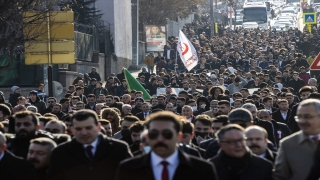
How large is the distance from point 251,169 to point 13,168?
200 cm

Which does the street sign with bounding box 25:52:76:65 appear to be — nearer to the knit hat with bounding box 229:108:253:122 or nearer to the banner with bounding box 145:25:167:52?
the knit hat with bounding box 229:108:253:122

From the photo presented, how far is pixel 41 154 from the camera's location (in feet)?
29.8

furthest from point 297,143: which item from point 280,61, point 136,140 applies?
point 280,61

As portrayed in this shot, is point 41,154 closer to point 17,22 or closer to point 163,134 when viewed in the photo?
point 163,134

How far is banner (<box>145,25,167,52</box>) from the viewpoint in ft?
151

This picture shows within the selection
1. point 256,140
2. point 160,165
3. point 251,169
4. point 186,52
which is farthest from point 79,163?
point 186,52

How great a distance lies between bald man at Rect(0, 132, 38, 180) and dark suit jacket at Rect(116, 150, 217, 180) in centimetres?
133

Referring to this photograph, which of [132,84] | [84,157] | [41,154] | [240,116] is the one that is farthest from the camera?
[132,84]

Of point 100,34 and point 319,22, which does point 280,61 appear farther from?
point 319,22

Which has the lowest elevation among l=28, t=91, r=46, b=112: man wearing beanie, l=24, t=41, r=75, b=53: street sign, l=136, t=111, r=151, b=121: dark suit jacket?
l=136, t=111, r=151, b=121: dark suit jacket

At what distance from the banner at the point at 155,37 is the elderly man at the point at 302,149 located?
37443 millimetres

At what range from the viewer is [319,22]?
80.6m

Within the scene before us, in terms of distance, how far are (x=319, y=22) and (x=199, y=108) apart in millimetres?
61330

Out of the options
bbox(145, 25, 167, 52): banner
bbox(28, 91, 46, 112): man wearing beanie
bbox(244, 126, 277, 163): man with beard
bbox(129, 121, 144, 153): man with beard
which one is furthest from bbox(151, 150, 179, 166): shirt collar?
bbox(145, 25, 167, 52): banner
